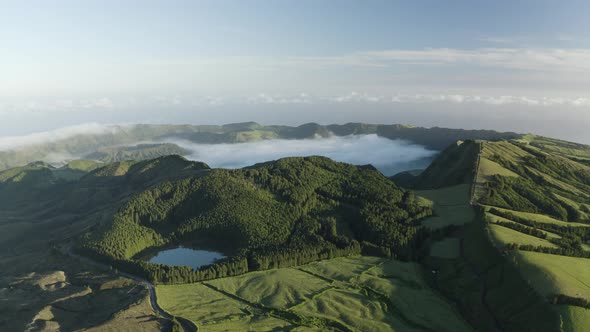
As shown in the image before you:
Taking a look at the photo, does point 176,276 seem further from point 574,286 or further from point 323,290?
point 574,286

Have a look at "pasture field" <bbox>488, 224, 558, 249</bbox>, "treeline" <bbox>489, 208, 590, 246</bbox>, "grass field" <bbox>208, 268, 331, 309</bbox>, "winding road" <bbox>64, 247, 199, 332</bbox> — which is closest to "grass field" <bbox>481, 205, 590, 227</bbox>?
"treeline" <bbox>489, 208, 590, 246</bbox>

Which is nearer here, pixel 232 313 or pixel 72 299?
pixel 232 313

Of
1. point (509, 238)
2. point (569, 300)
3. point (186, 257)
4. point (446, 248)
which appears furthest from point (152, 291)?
point (509, 238)

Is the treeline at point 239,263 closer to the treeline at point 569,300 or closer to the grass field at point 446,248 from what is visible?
the grass field at point 446,248

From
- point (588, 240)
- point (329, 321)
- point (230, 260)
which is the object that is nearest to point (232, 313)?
point (329, 321)

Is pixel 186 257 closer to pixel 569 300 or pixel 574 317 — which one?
pixel 569 300

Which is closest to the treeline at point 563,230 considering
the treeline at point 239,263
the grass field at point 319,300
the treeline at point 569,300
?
the treeline at point 569,300
